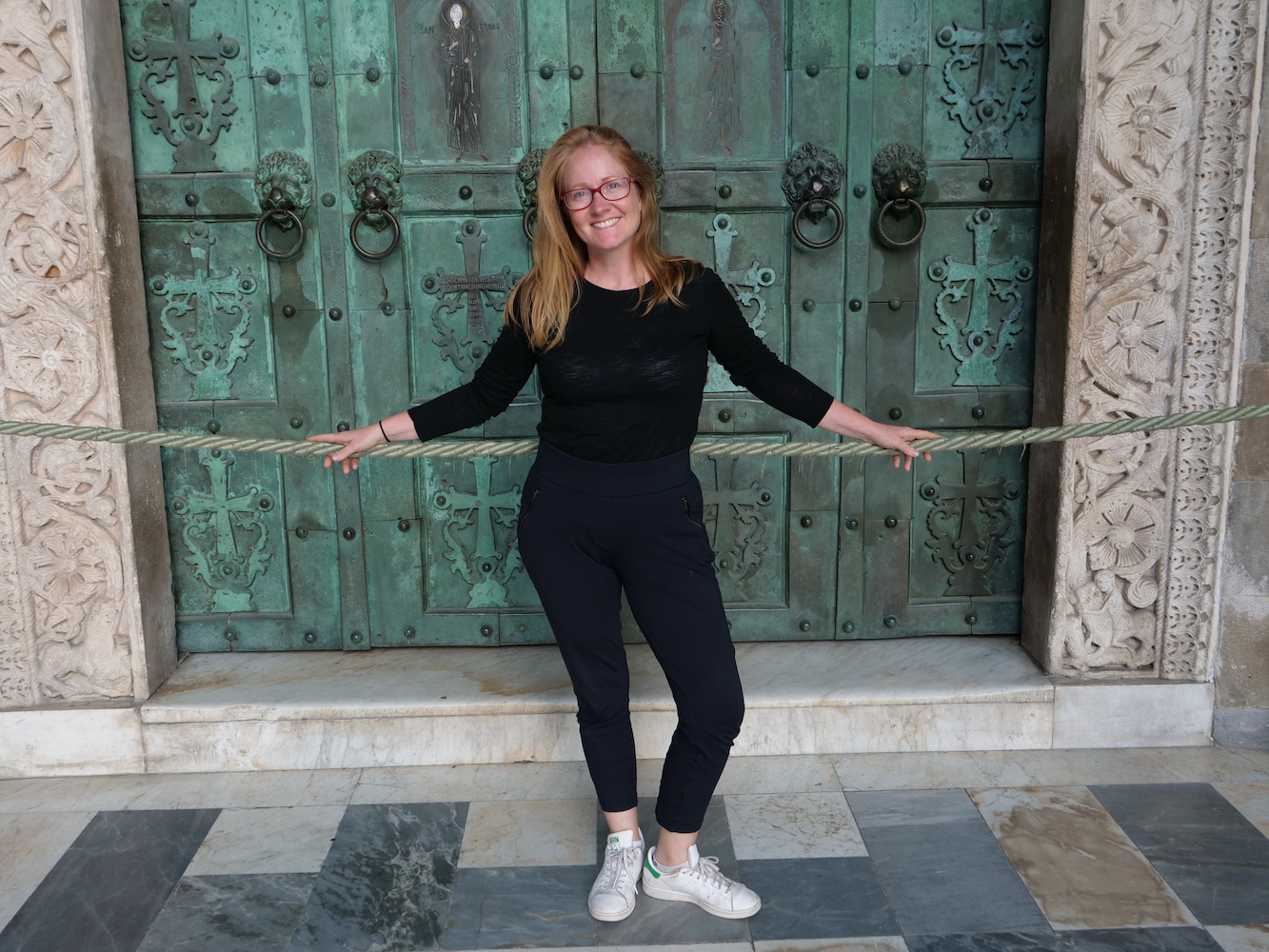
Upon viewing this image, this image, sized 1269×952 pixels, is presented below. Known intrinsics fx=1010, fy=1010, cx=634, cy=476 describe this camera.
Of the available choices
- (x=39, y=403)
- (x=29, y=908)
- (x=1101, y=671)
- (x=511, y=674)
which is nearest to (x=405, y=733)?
(x=511, y=674)

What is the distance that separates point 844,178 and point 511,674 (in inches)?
68.8

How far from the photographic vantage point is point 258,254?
293 cm

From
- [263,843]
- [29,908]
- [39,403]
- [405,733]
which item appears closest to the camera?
[29,908]

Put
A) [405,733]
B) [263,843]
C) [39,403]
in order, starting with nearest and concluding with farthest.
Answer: [263,843], [39,403], [405,733]

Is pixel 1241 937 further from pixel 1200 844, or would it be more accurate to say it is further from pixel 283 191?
pixel 283 191

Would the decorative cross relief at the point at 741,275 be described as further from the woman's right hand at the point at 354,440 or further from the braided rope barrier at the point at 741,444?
the woman's right hand at the point at 354,440

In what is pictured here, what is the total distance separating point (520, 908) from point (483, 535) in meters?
1.21

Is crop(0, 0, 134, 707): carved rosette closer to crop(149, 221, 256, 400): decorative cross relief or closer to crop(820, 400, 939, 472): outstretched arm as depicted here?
crop(149, 221, 256, 400): decorative cross relief

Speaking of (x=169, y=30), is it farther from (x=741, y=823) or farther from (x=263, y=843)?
(x=741, y=823)

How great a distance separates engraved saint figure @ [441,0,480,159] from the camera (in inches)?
111

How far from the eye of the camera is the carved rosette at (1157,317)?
2.56 m

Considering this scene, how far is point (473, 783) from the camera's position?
2.73 metres

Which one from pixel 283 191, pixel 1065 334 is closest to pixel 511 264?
pixel 283 191

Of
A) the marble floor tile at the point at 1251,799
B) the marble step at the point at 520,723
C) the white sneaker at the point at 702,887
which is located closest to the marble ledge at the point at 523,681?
the marble step at the point at 520,723
